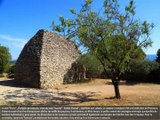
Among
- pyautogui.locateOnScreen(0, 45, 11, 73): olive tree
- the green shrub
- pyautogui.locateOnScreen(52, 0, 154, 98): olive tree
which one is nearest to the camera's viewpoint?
pyautogui.locateOnScreen(52, 0, 154, 98): olive tree

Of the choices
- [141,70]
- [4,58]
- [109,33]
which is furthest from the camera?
[4,58]

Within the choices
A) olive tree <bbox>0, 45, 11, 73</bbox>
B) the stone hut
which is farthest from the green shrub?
olive tree <bbox>0, 45, 11, 73</bbox>

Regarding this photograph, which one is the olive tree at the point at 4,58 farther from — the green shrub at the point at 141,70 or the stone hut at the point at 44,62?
the green shrub at the point at 141,70

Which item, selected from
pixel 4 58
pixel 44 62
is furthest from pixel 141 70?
pixel 4 58

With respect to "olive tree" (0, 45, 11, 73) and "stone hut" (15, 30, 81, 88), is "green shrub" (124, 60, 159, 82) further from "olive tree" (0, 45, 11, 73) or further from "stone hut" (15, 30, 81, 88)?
"olive tree" (0, 45, 11, 73)

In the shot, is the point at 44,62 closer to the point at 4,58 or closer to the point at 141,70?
the point at 141,70

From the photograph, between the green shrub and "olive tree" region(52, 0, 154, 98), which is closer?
"olive tree" region(52, 0, 154, 98)

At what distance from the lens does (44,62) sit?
2030 centimetres

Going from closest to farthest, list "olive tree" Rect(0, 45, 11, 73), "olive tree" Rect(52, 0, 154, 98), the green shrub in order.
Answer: "olive tree" Rect(52, 0, 154, 98), the green shrub, "olive tree" Rect(0, 45, 11, 73)

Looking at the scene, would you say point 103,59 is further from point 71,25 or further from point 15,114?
point 15,114

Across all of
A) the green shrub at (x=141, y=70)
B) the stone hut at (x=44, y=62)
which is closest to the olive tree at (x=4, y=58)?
the stone hut at (x=44, y=62)

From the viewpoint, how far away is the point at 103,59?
50.0 feet

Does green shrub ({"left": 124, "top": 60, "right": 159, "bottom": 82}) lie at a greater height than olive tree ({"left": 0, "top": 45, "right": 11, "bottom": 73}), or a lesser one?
lesser

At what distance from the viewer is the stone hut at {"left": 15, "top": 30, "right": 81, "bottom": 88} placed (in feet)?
65.5
